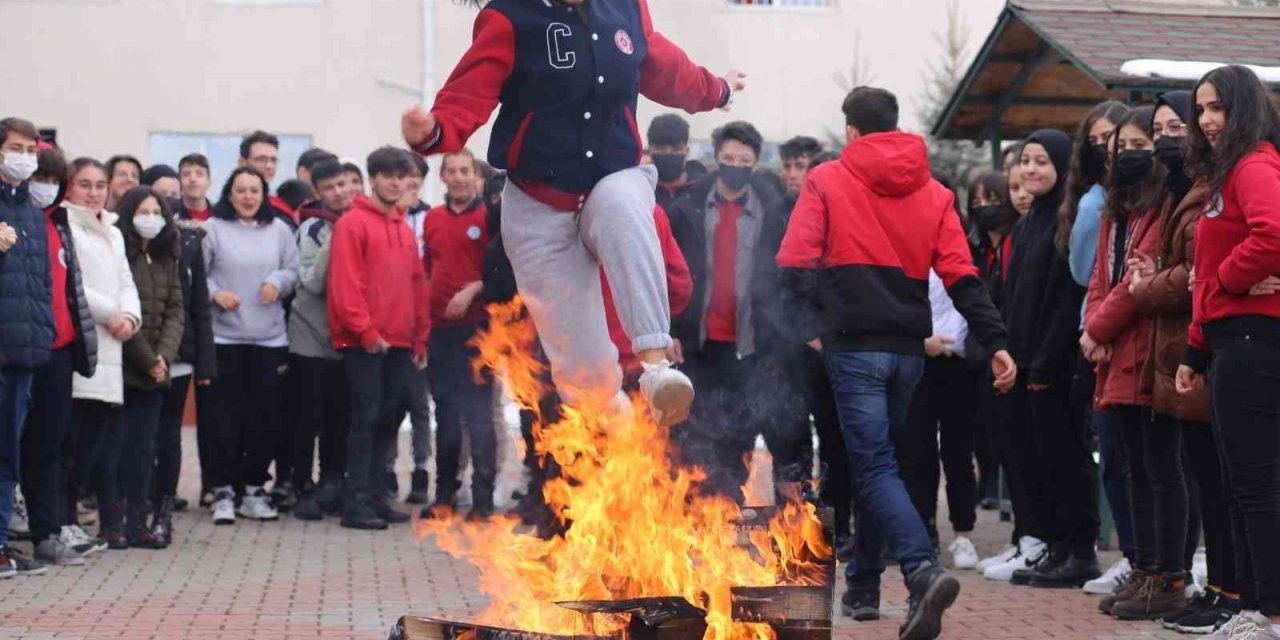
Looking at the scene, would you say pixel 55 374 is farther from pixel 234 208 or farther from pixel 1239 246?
pixel 1239 246

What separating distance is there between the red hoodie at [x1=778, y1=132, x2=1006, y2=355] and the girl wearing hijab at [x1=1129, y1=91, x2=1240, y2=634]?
70cm

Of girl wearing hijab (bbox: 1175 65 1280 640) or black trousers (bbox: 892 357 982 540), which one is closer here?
girl wearing hijab (bbox: 1175 65 1280 640)

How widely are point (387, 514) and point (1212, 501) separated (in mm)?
5744

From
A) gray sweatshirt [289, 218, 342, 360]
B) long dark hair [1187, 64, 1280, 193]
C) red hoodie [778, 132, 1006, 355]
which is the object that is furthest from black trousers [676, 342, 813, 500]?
gray sweatshirt [289, 218, 342, 360]

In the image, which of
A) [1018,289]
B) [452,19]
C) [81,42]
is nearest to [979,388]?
[1018,289]

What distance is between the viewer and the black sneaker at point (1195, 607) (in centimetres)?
736

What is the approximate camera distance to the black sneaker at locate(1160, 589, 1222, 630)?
736 cm

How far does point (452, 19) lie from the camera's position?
20594mm

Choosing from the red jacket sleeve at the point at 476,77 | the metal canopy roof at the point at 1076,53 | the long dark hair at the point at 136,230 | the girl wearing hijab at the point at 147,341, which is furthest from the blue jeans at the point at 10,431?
the metal canopy roof at the point at 1076,53

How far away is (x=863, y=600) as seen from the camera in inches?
304

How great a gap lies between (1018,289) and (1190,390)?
1.97 metres

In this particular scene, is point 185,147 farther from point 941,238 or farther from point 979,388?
point 941,238

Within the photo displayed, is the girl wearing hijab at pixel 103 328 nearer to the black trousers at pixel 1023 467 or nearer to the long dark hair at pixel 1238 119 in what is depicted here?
the black trousers at pixel 1023 467

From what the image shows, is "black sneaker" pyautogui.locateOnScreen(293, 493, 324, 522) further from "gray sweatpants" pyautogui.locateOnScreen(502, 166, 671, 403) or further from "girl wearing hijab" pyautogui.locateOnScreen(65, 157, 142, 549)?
"gray sweatpants" pyautogui.locateOnScreen(502, 166, 671, 403)
